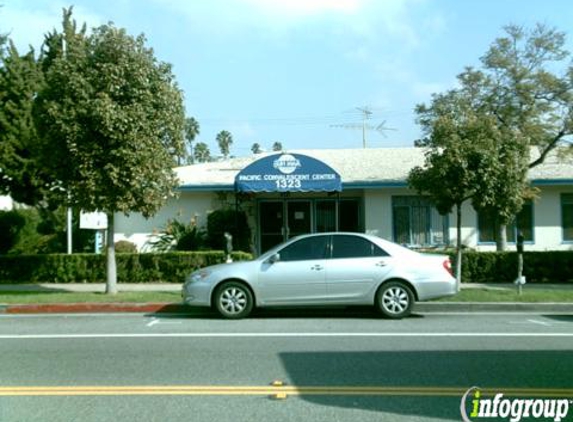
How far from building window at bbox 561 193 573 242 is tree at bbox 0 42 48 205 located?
17.9 m

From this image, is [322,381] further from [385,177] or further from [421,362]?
[385,177]

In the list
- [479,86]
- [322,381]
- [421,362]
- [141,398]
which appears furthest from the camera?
[479,86]

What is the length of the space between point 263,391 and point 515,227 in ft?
56.4

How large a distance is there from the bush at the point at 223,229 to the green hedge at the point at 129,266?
301 cm

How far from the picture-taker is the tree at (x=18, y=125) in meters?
23.3

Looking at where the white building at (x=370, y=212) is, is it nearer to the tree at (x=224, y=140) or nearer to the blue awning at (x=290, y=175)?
the blue awning at (x=290, y=175)

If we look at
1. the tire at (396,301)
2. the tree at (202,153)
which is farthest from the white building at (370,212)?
the tree at (202,153)

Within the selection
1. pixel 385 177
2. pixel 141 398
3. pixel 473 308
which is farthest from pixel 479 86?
pixel 141 398

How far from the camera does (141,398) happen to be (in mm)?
6500

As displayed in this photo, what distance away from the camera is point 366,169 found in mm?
23562

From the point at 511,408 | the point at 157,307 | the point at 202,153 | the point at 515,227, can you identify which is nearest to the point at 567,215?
the point at 515,227

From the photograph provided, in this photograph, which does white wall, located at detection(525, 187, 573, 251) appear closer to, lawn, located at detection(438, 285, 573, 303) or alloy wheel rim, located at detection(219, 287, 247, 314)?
lawn, located at detection(438, 285, 573, 303)

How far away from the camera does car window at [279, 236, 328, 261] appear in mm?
12039

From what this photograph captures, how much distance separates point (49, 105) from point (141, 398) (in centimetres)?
907
